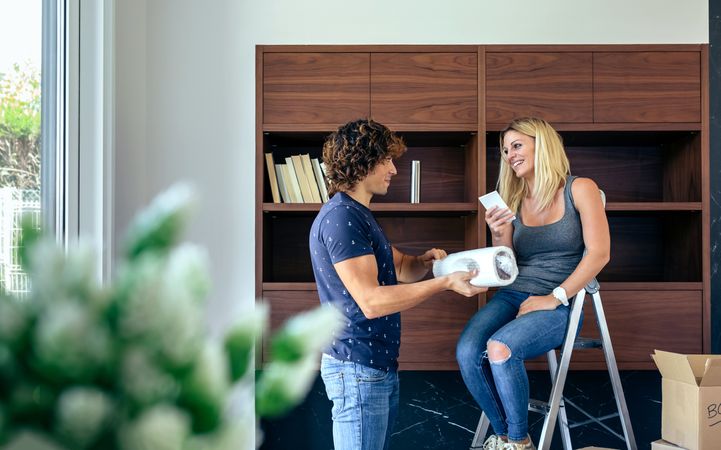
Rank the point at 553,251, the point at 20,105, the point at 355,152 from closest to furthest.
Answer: the point at 355,152 → the point at 20,105 → the point at 553,251

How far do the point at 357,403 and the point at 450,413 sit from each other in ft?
5.50

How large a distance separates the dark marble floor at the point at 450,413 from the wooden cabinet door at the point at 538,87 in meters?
1.21

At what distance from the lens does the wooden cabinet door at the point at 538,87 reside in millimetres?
3240

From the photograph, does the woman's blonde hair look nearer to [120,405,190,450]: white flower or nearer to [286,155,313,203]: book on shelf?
[286,155,313,203]: book on shelf

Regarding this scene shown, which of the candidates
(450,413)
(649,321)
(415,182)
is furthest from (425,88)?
(450,413)

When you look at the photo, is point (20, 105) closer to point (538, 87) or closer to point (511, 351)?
point (511, 351)

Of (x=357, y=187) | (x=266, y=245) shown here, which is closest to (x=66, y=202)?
(x=266, y=245)

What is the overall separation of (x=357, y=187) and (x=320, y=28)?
1.54m

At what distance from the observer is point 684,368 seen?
2455 millimetres

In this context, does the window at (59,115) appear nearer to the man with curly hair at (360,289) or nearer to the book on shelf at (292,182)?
the book on shelf at (292,182)

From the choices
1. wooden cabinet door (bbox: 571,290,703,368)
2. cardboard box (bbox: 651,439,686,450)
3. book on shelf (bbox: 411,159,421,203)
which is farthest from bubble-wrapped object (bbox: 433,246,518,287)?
wooden cabinet door (bbox: 571,290,703,368)

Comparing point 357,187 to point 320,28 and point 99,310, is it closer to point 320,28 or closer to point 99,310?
point 320,28

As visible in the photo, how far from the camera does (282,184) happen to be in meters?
3.30

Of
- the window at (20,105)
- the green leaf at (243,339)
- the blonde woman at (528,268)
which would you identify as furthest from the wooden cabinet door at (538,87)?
the green leaf at (243,339)
